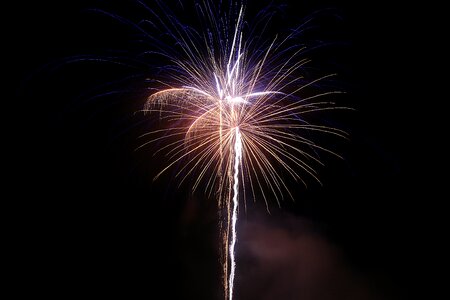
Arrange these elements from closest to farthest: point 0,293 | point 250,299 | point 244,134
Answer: point 244,134 → point 0,293 → point 250,299

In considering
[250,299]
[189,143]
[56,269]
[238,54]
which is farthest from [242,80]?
[250,299]

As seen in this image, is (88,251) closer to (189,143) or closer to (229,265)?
(229,265)

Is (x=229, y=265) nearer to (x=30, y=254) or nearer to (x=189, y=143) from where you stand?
(x=189, y=143)

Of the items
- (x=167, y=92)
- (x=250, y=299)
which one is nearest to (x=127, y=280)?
(x=250, y=299)

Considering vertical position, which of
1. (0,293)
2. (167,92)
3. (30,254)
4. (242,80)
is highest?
(242,80)

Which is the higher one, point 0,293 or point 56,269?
point 56,269

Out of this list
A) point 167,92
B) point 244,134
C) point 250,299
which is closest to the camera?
point 167,92

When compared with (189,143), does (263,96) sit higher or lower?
higher

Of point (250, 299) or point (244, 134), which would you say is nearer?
point (244, 134)

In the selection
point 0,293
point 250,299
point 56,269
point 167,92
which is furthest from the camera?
point 250,299
